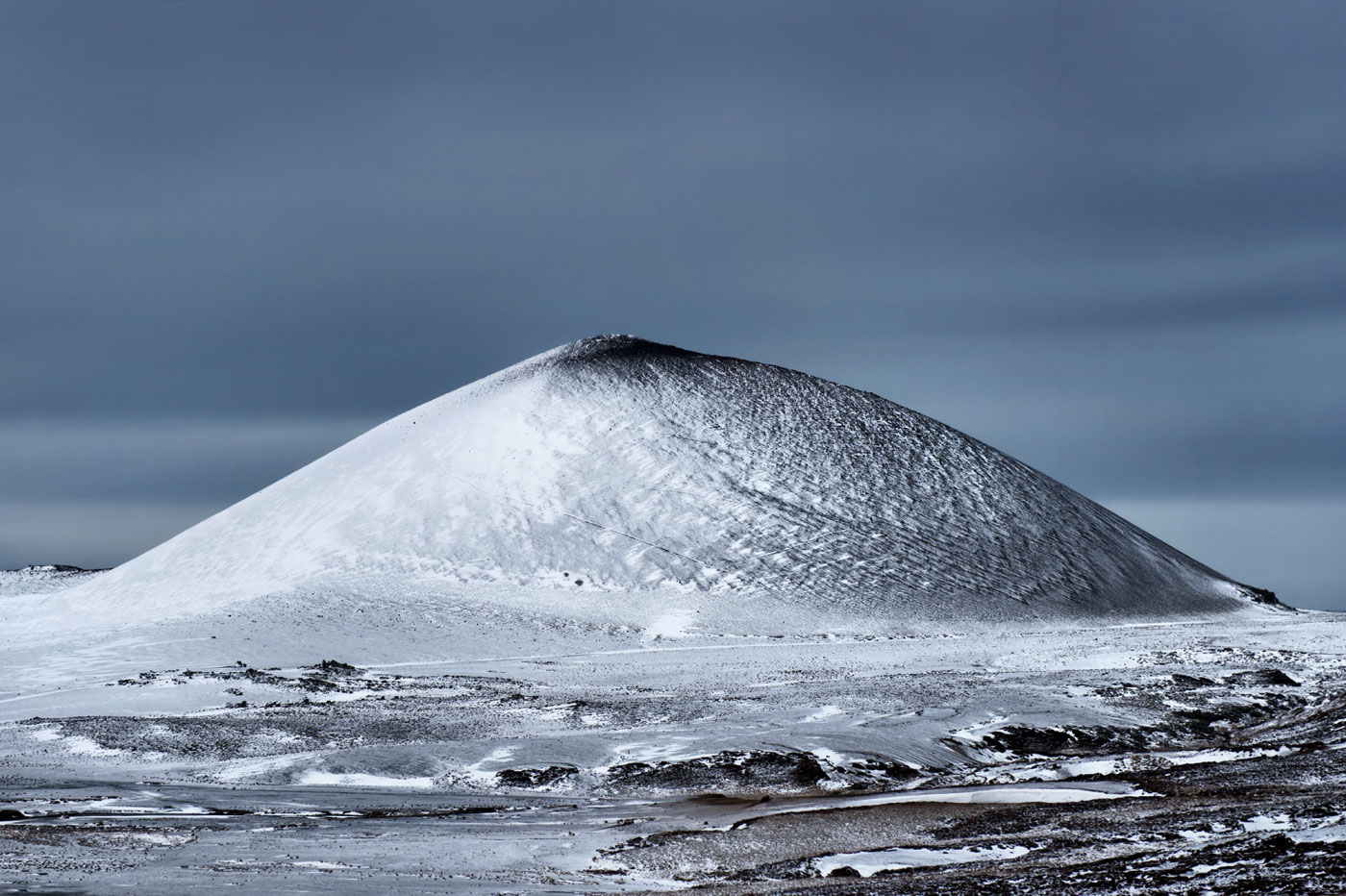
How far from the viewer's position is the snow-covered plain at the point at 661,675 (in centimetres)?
1483

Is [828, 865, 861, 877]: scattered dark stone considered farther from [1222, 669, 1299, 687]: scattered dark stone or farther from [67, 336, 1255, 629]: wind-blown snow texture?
[67, 336, 1255, 629]: wind-blown snow texture

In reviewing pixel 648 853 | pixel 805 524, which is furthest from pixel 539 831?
pixel 805 524

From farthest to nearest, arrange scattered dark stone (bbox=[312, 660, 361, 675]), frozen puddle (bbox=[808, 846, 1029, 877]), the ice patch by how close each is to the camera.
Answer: scattered dark stone (bbox=[312, 660, 361, 675]) < the ice patch < frozen puddle (bbox=[808, 846, 1029, 877])

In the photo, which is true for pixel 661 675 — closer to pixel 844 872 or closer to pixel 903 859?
pixel 903 859

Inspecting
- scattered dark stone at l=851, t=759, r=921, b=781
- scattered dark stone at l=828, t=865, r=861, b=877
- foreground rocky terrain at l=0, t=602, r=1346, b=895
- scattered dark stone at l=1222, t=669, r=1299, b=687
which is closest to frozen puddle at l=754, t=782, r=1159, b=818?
foreground rocky terrain at l=0, t=602, r=1346, b=895

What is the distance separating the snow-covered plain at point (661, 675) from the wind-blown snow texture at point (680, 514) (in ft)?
1.03

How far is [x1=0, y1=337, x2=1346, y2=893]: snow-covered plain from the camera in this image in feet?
48.6

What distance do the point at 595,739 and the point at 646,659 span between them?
954 inches

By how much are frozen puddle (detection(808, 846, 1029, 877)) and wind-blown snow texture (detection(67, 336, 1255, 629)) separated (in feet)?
167

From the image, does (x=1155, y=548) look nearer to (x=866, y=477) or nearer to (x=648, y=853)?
(x=866, y=477)

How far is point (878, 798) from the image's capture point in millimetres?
18734

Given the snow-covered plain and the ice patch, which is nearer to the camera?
the snow-covered plain

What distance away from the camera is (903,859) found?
1379 cm

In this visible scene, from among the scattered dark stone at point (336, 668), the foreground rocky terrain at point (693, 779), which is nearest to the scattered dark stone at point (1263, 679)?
the foreground rocky terrain at point (693, 779)
